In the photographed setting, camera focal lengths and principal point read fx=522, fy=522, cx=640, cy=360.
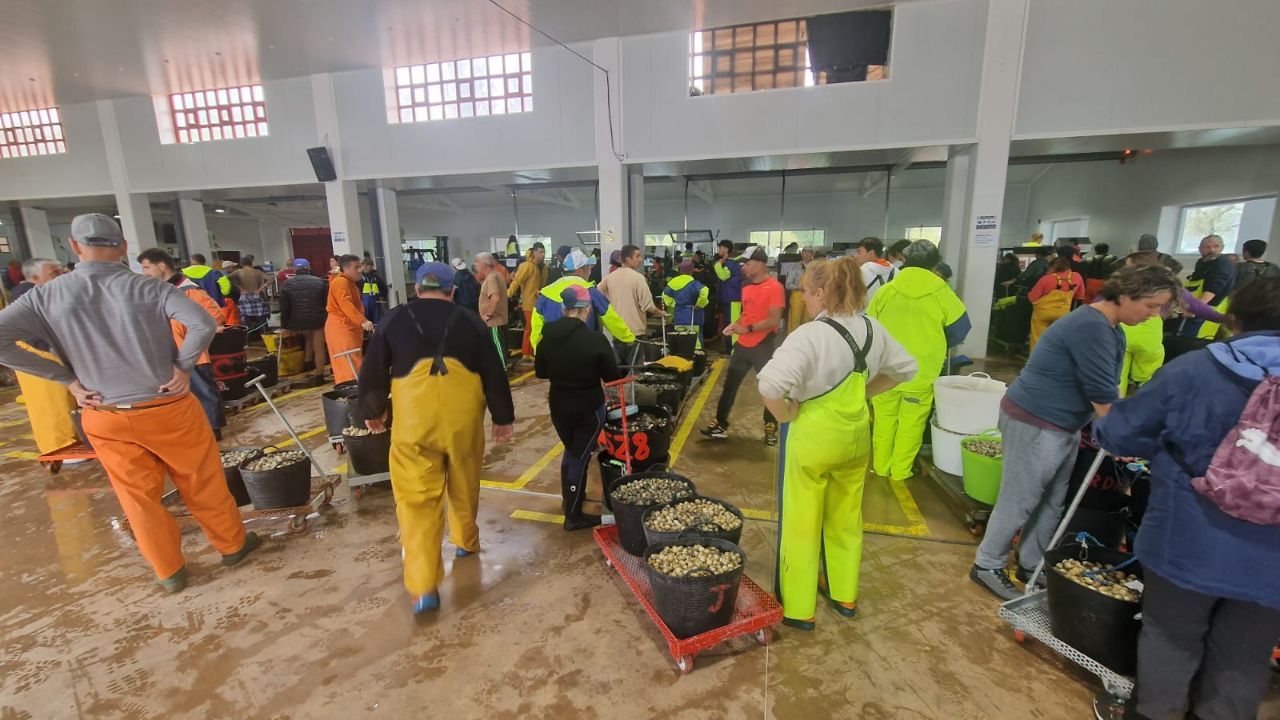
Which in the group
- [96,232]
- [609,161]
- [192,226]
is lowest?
[96,232]

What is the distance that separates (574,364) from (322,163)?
10554 mm

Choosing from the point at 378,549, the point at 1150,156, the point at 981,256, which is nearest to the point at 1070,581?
the point at 378,549

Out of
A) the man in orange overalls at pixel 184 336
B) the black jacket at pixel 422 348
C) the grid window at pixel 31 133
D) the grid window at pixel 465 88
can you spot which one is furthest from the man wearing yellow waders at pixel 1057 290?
the grid window at pixel 31 133

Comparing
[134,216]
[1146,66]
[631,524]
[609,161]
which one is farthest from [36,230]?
[1146,66]

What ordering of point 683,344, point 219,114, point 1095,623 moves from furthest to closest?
point 219,114, point 683,344, point 1095,623

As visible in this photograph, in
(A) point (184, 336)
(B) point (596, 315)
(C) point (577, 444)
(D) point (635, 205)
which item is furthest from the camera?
(D) point (635, 205)

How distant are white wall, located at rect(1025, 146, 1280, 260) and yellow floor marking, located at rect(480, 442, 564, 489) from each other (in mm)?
11400

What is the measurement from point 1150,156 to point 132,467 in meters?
16.3

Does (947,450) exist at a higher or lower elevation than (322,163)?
lower

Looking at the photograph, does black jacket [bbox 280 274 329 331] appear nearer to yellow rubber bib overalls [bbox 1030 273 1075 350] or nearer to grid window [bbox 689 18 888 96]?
grid window [bbox 689 18 888 96]

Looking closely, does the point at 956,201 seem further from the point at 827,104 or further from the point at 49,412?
the point at 49,412

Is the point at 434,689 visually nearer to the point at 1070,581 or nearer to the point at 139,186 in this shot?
the point at 1070,581

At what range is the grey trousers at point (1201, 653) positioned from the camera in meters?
1.68

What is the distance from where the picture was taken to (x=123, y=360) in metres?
2.63
